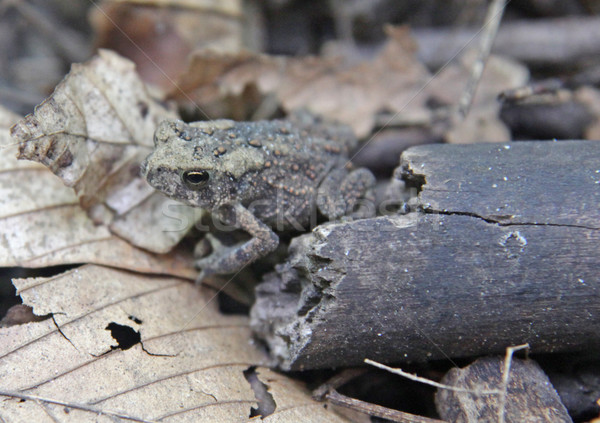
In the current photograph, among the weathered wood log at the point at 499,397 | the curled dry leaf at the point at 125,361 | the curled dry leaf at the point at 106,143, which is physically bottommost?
the curled dry leaf at the point at 125,361

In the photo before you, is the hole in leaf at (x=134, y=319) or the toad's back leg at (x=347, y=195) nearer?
the hole in leaf at (x=134, y=319)

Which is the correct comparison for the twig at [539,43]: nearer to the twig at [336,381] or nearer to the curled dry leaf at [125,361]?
the twig at [336,381]

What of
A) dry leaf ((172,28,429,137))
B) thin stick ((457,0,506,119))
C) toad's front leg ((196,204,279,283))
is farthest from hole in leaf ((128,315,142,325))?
thin stick ((457,0,506,119))

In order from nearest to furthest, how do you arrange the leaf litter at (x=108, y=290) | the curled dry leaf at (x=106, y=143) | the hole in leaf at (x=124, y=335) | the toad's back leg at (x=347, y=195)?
the leaf litter at (x=108, y=290) < the hole in leaf at (x=124, y=335) < the curled dry leaf at (x=106, y=143) < the toad's back leg at (x=347, y=195)

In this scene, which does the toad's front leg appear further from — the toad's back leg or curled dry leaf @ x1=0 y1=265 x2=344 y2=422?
the toad's back leg

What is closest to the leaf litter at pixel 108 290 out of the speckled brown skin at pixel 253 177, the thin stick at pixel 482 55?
the speckled brown skin at pixel 253 177

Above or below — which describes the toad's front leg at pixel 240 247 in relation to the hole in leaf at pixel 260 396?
above

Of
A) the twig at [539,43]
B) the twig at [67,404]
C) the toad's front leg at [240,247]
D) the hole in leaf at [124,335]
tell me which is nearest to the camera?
the twig at [67,404]
